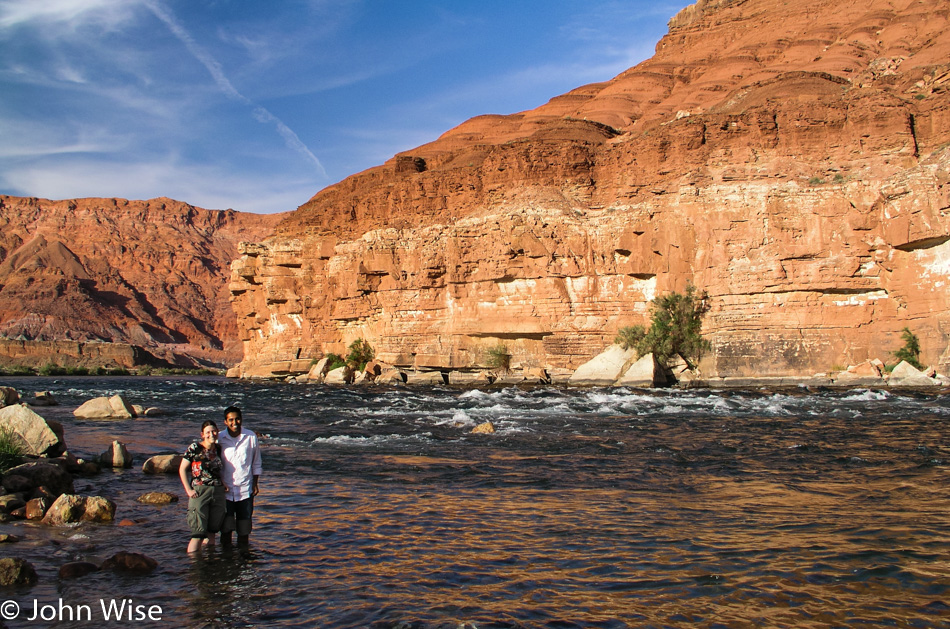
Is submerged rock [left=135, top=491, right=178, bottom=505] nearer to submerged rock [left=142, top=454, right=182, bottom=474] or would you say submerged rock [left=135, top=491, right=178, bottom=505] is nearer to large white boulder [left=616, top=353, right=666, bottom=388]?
submerged rock [left=142, top=454, right=182, bottom=474]

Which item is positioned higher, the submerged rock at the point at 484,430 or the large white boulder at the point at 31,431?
the large white boulder at the point at 31,431

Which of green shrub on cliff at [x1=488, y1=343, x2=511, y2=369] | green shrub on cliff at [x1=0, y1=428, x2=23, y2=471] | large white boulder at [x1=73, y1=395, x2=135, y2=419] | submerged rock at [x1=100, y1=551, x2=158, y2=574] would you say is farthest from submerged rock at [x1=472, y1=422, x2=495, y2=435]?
green shrub on cliff at [x1=488, y1=343, x2=511, y2=369]

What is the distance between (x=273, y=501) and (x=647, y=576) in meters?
5.03

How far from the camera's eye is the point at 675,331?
1233 inches

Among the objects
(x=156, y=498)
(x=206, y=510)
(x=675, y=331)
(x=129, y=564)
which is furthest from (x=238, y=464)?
(x=675, y=331)

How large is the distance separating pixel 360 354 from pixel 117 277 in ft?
423

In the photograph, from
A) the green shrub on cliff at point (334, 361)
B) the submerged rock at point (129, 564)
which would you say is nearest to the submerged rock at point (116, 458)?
the submerged rock at point (129, 564)

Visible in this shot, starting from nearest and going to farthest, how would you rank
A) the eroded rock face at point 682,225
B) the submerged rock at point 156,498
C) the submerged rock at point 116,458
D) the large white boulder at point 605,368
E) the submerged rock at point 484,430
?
the submerged rock at point 156,498
the submerged rock at point 116,458
the submerged rock at point 484,430
the eroded rock face at point 682,225
the large white boulder at point 605,368

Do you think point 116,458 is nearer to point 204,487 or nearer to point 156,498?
point 156,498

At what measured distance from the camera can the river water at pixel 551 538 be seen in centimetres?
455

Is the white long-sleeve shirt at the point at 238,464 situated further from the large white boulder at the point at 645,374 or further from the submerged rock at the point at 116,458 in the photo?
the large white boulder at the point at 645,374

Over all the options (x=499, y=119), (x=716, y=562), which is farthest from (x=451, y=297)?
(x=716, y=562)

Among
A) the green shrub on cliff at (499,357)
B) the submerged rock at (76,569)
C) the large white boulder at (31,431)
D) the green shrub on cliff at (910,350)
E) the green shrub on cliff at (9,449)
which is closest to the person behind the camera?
the submerged rock at (76,569)

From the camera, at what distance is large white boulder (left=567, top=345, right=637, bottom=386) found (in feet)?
104
